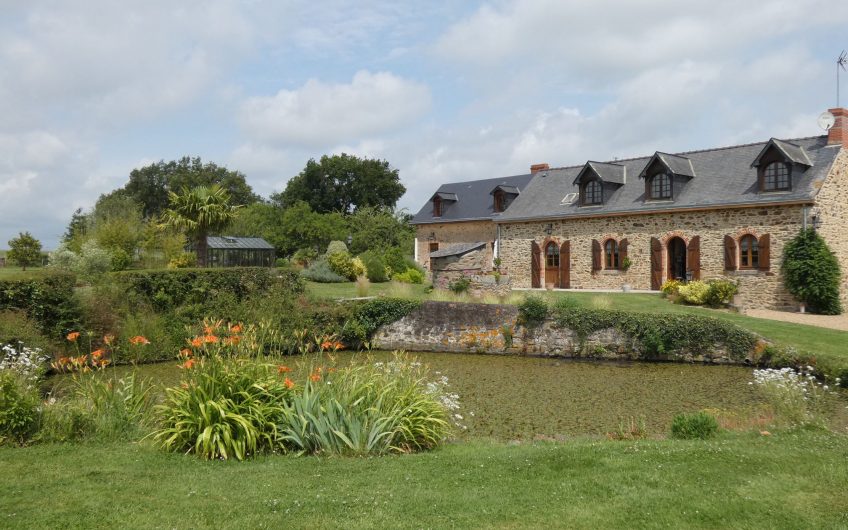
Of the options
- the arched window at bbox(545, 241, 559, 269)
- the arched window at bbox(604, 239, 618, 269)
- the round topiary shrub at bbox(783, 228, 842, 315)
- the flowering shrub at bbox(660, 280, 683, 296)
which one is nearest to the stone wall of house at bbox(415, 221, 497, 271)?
the arched window at bbox(545, 241, 559, 269)

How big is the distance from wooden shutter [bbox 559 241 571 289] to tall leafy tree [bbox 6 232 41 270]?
2882 centimetres

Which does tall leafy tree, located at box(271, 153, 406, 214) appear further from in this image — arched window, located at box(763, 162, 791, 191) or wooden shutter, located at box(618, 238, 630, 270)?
arched window, located at box(763, 162, 791, 191)

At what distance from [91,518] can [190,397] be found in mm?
2222

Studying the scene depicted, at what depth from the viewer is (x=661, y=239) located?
76.8 ft

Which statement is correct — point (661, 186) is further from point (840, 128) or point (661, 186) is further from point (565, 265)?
point (840, 128)

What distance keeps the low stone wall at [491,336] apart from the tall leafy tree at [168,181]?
143ft

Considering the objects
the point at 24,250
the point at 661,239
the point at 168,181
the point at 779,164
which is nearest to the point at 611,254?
the point at 661,239

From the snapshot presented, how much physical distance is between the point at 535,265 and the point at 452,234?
276 inches

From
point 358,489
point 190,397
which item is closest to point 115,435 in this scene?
point 190,397

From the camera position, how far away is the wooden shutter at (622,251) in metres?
24.5

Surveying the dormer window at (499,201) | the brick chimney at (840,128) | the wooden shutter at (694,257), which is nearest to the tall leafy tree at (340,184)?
the dormer window at (499,201)

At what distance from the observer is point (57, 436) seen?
260 inches

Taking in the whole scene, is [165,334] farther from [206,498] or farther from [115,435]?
[206,498]

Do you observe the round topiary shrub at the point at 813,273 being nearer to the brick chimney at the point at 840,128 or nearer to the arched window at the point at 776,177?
the arched window at the point at 776,177
